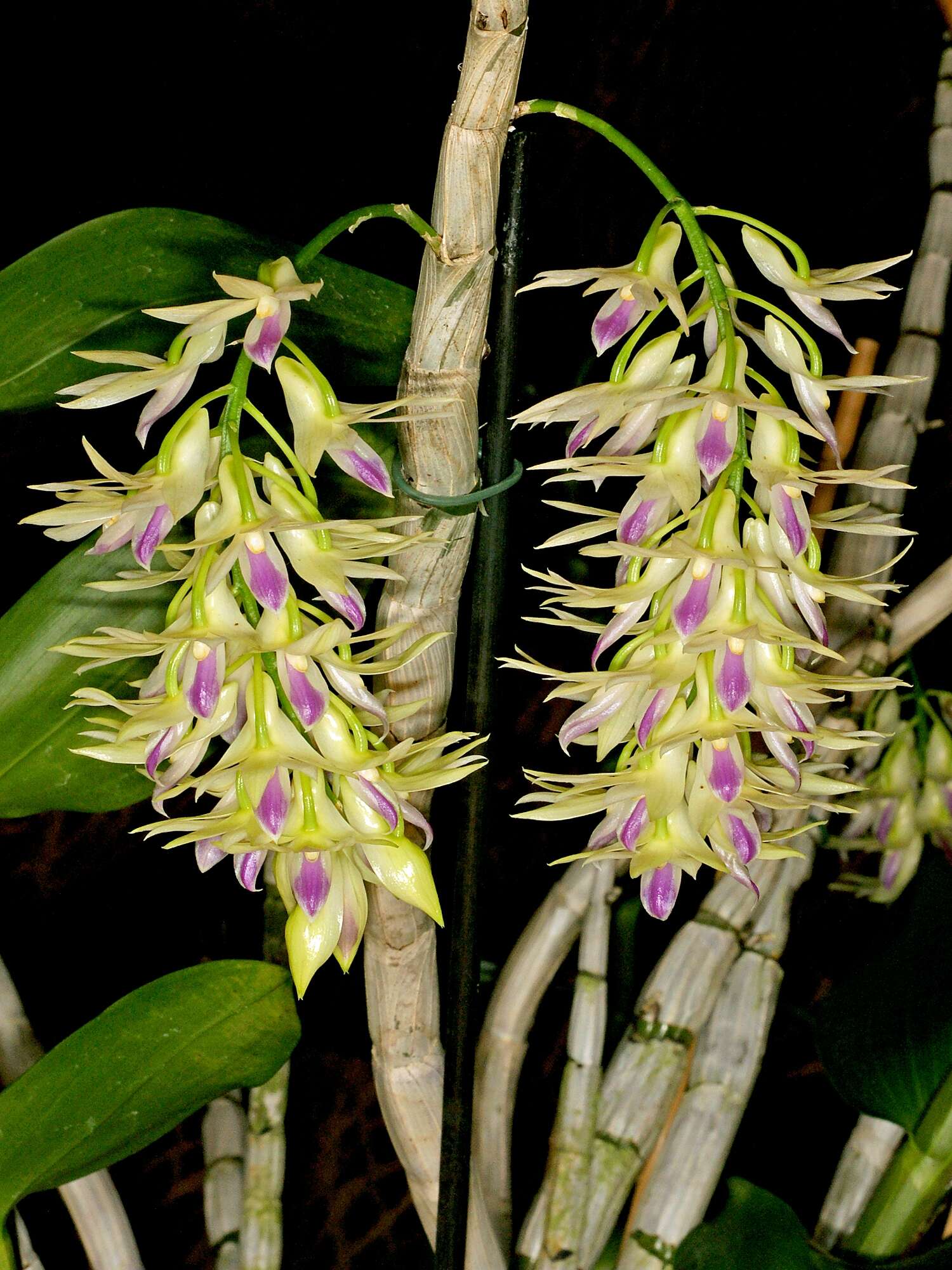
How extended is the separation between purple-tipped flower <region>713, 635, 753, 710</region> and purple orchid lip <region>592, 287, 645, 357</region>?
123 millimetres

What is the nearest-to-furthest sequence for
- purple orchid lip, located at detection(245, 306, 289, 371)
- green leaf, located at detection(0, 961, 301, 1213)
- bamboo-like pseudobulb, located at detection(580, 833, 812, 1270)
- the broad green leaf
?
purple orchid lip, located at detection(245, 306, 289, 371) → green leaf, located at detection(0, 961, 301, 1213) → the broad green leaf → bamboo-like pseudobulb, located at detection(580, 833, 812, 1270)

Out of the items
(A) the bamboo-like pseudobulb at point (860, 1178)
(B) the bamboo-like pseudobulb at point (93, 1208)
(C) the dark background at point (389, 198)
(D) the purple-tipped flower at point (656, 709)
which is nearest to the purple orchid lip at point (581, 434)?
(D) the purple-tipped flower at point (656, 709)

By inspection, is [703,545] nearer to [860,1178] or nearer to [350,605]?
[350,605]

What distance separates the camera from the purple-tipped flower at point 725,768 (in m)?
0.46

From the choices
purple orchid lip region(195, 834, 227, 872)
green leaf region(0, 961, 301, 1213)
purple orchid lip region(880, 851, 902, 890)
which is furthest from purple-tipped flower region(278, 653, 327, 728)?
purple orchid lip region(880, 851, 902, 890)

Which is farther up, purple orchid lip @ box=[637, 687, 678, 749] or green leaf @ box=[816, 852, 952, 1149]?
purple orchid lip @ box=[637, 687, 678, 749]

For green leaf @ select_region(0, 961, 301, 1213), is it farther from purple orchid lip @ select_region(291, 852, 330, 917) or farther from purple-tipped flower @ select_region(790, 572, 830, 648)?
purple-tipped flower @ select_region(790, 572, 830, 648)

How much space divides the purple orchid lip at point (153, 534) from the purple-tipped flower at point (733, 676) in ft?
0.72

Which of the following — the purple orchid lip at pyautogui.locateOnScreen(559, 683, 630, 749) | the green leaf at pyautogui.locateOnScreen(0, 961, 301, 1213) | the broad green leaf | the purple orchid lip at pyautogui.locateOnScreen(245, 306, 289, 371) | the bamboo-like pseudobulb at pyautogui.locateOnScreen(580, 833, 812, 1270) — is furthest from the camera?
the bamboo-like pseudobulb at pyautogui.locateOnScreen(580, 833, 812, 1270)

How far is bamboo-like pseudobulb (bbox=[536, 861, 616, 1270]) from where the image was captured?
2.77 feet

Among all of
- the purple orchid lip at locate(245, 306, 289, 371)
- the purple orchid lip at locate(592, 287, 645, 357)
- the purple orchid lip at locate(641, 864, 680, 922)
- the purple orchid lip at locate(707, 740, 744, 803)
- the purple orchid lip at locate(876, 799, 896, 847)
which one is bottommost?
the purple orchid lip at locate(876, 799, 896, 847)

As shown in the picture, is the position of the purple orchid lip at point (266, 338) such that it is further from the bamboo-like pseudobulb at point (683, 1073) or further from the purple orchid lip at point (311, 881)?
the bamboo-like pseudobulb at point (683, 1073)

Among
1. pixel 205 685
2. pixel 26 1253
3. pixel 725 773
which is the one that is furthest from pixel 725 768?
pixel 26 1253

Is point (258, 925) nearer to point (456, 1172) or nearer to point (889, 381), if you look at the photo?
point (456, 1172)
